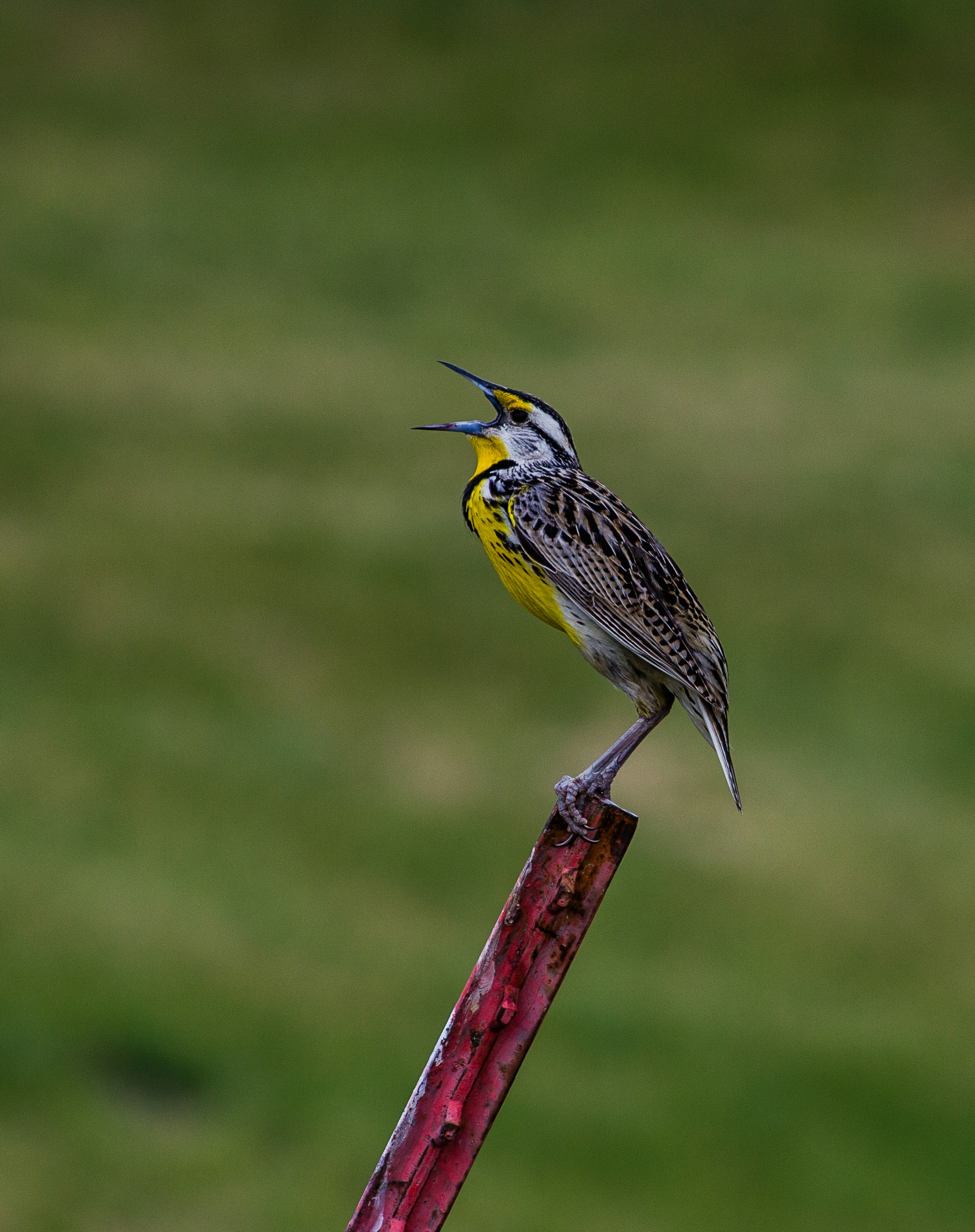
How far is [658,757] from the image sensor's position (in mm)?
A: 9273

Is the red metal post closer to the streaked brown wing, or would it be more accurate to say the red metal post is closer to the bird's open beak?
the streaked brown wing

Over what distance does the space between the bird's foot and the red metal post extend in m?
0.02

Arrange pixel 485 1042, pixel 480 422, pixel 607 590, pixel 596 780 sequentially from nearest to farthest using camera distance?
1. pixel 485 1042
2. pixel 596 780
3. pixel 607 590
4. pixel 480 422

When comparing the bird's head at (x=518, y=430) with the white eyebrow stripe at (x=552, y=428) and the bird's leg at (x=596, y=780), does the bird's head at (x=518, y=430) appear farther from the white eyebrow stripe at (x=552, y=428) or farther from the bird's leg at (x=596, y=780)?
the bird's leg at (x=596, y=780)

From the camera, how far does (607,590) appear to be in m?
2.27

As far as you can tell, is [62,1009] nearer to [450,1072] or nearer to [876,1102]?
[876,1102]

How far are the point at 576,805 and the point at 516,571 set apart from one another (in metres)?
0.42

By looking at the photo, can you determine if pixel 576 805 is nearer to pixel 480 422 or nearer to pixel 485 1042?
pixel 485 1042

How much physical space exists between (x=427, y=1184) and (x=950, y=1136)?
22.3 feet

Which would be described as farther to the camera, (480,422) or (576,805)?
(480,422)

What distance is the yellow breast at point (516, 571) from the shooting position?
2.31 m

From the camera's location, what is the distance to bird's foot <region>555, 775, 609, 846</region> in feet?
6.58

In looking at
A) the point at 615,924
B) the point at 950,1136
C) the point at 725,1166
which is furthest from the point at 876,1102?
the point at 615,924


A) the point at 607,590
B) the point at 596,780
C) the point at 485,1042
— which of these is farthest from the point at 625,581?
the point at 485,1042
